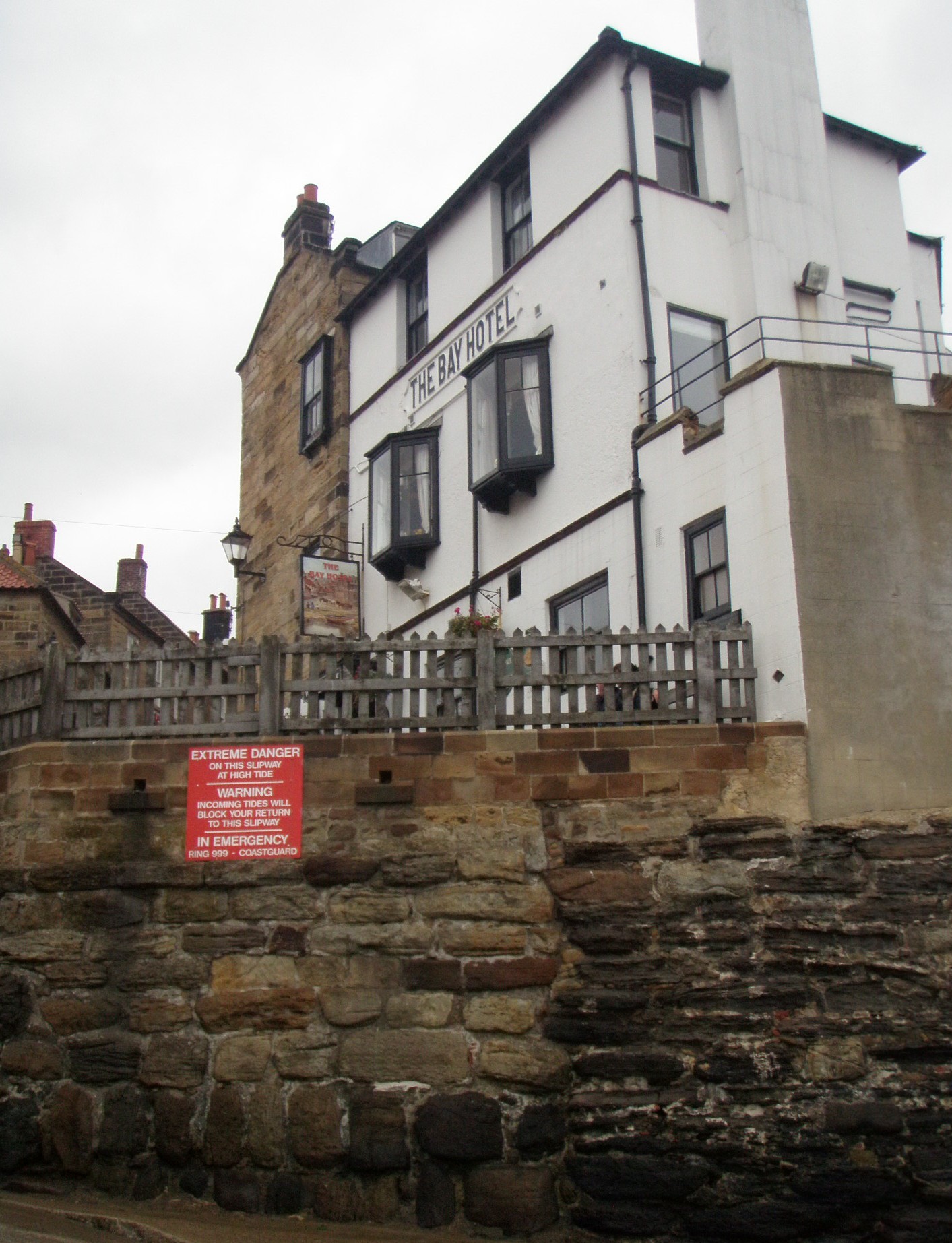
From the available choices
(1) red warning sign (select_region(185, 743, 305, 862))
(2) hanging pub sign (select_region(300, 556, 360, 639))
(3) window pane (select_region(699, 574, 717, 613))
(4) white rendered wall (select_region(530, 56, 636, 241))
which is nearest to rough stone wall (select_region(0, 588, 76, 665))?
(2) hanging pub sign (select_region(300, 556, 360, 639))

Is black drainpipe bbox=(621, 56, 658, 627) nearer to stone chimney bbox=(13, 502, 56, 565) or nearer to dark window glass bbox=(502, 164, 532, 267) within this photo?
dark window glass bbox=(502, 164, 532, 267)

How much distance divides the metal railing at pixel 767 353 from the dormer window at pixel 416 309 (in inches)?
212

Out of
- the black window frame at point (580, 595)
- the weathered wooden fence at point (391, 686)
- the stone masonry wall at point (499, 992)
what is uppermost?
the black window frame at point (580, 595)

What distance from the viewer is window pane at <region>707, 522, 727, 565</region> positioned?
11391mm

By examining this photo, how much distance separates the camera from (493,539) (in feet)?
50.4

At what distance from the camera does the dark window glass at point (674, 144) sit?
14.4 m

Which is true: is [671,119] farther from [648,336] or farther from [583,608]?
[583,608]

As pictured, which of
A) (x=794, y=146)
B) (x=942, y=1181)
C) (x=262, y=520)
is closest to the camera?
(x=942, y=1181)

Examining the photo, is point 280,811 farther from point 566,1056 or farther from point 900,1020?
point 900,1020

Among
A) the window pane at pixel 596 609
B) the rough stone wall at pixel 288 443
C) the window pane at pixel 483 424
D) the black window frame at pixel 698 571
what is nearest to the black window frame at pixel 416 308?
the rough stone wall at pixel 288 443

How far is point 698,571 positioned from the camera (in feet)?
38.6

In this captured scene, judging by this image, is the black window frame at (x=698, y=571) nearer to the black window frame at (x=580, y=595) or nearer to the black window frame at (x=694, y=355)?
the black window frame at (x=580, y=595)

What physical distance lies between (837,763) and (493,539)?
22.0 feet

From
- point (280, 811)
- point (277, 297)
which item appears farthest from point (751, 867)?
point (277, 297)
